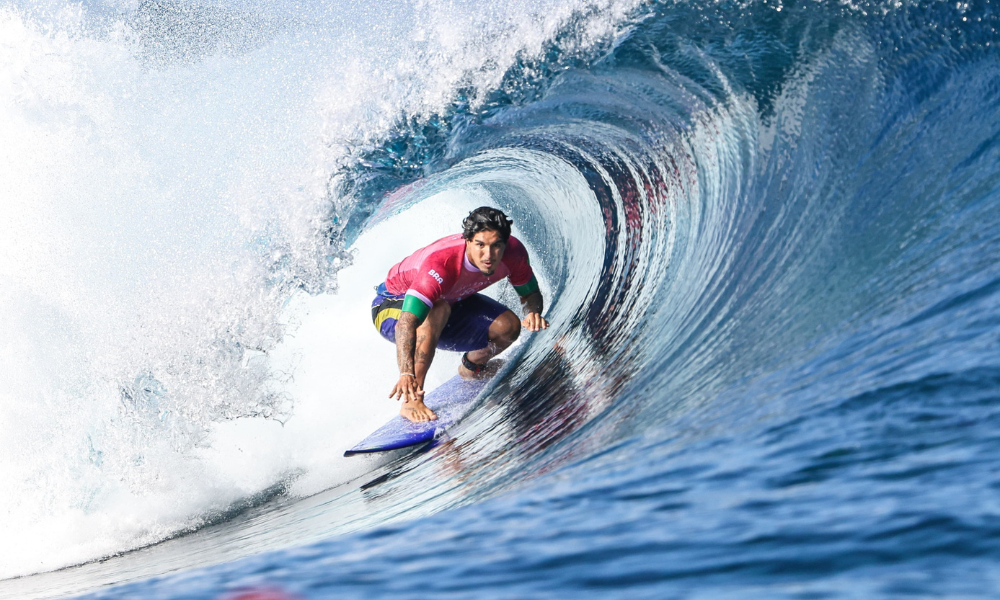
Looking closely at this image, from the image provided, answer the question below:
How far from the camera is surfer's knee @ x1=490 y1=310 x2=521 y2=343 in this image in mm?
4898

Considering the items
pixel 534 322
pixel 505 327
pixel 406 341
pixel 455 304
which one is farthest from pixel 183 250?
pixel 534 322

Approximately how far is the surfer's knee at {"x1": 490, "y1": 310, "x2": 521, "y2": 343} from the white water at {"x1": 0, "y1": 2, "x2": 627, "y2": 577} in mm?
892

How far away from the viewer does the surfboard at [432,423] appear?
409cm

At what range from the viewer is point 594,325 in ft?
15.7

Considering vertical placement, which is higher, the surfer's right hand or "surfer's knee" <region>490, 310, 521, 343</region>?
"surfer's knee" <region>490, 310, 521, 343</region>

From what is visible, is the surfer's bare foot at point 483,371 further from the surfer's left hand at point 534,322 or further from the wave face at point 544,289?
the surfer's left hand at point 534,322

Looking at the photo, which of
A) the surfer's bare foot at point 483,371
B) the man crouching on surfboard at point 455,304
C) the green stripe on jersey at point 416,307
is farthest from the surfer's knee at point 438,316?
the surfer's bare foot at point 483,371

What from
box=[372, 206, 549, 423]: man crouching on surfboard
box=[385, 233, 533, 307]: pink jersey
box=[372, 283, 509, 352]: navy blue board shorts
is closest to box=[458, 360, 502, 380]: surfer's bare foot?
box=[372, 206, 549, 423]: man crouching on surfboard

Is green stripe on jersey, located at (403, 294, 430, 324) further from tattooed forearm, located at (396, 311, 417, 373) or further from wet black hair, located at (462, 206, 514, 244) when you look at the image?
wet black hair, located at (462, 206, 514, 244)

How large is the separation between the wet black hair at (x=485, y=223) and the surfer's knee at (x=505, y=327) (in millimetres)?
1012

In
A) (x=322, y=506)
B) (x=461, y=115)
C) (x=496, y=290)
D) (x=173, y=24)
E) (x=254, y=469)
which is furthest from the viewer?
(x=173, y=24)

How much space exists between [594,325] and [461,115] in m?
1.70

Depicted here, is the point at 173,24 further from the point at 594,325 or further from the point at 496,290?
the point at 594,325

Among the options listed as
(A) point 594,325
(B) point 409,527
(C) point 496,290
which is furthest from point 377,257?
(B) point 409,527
